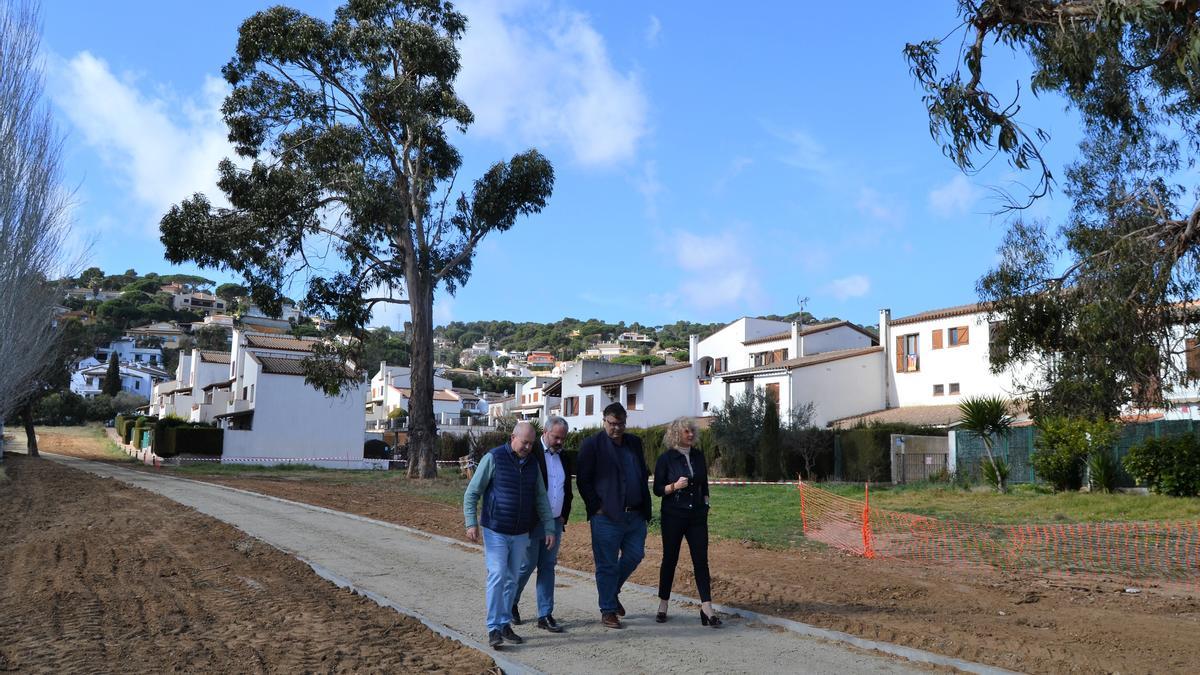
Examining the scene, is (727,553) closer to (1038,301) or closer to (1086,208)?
(1038,301)

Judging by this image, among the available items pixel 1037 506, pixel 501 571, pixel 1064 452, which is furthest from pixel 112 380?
pixel 501 571

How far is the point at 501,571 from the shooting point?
6609 mm

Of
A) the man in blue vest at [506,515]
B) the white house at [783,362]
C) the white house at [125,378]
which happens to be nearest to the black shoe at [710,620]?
the man in blue vest at [506,515]

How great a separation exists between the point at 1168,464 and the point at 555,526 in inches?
741

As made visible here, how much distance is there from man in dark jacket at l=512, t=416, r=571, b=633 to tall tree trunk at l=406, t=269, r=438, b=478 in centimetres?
2368

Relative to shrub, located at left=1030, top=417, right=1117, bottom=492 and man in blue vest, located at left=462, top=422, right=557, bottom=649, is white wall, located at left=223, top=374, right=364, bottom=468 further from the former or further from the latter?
man in blue vest, located at left=462, top=422, right=557, bottom=649

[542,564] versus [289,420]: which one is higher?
[289,420]

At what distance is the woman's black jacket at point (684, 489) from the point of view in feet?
23.6

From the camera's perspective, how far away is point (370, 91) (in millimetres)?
30516

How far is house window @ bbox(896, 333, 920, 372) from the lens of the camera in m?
45.4

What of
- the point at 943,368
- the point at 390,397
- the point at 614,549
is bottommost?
the point at 614,549

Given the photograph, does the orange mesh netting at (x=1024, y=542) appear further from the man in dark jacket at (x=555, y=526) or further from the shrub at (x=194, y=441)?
the shrub at (x=194, y=441)

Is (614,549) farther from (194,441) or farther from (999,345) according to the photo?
(194,441)

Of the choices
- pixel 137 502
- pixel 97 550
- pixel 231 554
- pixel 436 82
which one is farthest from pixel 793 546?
pixel 436 82
